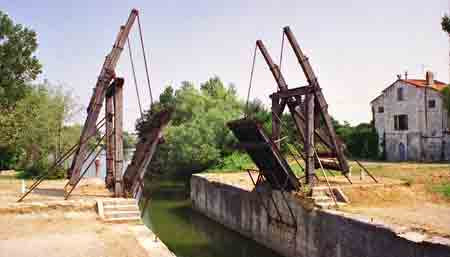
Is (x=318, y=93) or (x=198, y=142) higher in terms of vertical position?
(x=318, y=93)

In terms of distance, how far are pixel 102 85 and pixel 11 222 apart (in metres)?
5.52

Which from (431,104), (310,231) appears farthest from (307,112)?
(431,104)

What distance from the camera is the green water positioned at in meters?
18.3

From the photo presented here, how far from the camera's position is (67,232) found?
10.5m

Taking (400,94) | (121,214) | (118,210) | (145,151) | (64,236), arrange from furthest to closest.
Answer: (400,94) → (145,151) → (118,210) → (121,214) → (64,236)

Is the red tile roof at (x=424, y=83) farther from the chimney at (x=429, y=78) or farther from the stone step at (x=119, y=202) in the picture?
the stone step at (x=119, y=202)

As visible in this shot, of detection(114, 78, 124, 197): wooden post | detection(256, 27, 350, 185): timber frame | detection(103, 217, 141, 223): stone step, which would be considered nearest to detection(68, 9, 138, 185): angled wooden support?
detection(114, 78, 124, 197): wooden post

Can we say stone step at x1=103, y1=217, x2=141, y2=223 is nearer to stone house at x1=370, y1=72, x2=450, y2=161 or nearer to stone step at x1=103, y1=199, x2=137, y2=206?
stone step at x1=103, y1=199, x2=137, y2=206

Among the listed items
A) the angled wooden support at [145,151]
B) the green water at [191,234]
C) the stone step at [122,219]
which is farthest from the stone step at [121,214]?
the green water at [191,234]

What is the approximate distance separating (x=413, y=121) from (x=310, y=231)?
2370 centimetres

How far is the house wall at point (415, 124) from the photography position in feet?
107

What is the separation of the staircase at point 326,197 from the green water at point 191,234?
3.46m

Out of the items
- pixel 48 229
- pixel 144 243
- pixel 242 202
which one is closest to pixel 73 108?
pixel 242 202

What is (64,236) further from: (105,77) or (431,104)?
(431,104)
